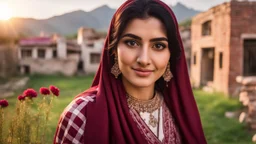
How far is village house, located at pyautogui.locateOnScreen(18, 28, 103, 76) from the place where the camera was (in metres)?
24.5

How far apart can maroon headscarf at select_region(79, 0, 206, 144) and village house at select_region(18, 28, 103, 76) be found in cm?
2309

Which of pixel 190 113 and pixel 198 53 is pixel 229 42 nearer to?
pixel 198 53

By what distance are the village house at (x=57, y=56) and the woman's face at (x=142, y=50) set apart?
23.2m

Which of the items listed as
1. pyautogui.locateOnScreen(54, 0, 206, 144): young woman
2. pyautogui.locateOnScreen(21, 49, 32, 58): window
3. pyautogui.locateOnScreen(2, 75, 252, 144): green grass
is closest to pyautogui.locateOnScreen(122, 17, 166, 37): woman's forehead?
pyautogui.locateOnScreen(54, 0, 206, 144): young woman

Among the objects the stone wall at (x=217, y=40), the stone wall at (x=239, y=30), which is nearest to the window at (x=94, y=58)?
the stone wall at (x=217, y=40)

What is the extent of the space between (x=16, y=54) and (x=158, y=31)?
25.4 meters

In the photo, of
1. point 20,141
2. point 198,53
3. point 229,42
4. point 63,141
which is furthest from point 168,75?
point 198,53

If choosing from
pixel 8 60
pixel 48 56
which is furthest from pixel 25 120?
pixel 48 56

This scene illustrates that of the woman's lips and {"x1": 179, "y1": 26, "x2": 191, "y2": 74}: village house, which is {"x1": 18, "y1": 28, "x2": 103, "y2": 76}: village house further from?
the woman's lips

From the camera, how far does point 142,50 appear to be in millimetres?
1658

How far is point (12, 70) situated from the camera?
23406 millimetres

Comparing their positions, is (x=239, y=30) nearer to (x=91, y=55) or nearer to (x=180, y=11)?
(x=180, y=11)

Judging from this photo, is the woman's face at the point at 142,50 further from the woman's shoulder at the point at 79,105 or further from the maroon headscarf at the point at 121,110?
the woman's shoulder at the point at 79,105

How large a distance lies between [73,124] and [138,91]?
1.51ft
